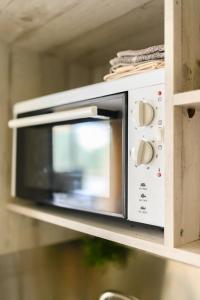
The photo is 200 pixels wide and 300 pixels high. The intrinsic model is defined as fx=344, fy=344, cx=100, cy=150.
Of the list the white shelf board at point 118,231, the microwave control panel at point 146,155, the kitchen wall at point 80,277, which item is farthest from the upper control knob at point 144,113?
the kitchen wall at point 80,277

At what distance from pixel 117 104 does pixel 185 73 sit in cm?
18

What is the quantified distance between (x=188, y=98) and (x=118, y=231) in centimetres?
35

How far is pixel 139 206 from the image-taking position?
75 centimetres

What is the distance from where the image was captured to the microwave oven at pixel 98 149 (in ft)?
2.39

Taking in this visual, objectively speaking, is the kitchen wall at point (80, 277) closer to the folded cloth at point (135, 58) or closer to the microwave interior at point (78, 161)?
the microwave interior at point (78, 161)

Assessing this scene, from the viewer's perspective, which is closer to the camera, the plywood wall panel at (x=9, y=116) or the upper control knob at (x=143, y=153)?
the upper control knob at (x=143, y=153)

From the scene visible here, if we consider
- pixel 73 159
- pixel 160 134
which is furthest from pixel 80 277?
pixel 160 134

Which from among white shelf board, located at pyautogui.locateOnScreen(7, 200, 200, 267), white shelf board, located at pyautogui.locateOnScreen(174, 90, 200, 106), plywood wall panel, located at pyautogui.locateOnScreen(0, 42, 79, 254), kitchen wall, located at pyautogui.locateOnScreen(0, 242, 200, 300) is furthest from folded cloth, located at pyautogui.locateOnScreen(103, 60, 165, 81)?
kitchen wall, located at pyautogui.locateOnScreen(0, 242, 200, 300)

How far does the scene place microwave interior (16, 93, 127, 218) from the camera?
822 millimetres

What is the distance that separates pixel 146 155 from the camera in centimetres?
72

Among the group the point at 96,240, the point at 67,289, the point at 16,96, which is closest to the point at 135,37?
the point at 16,96

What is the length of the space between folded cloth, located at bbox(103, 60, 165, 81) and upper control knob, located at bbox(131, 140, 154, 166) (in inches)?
6.8

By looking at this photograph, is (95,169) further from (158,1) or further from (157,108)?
(158,1)

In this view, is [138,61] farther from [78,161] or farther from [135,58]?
[78,161]
